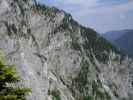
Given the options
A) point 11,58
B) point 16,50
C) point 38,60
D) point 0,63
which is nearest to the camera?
point 0,63

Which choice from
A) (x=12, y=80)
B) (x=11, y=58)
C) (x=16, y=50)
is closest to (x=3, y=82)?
(x=12, y=80)

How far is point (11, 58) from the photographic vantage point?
324 ft

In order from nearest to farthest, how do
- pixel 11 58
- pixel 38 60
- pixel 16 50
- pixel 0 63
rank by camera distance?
pixel 0 63 → pixel 11 58 → pixel 16 50 → pixel 38 60

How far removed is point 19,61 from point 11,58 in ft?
9.06

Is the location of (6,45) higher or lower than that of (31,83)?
higher

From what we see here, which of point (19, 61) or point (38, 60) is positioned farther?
point (38, 60)

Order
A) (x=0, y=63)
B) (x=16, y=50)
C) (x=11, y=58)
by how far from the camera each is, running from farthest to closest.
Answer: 1. (x=16, y=50)
2. (x=11, y=58)
3. (x=0, y=63)

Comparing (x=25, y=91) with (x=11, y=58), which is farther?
(x=11, y=58)

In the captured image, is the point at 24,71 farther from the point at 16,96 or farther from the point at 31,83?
the point at 16,96

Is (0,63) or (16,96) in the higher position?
(0,63)

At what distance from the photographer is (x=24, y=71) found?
105m

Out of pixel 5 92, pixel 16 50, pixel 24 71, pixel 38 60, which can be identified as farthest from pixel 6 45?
pixel 5 92

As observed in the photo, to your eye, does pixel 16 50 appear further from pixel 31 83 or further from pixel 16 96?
pixel 16 96

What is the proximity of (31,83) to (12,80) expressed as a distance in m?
80.1
